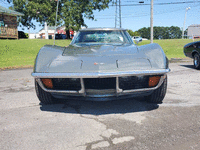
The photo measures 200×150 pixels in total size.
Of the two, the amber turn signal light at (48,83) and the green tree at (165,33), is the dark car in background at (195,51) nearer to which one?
the amber turn signal light at (48,83)

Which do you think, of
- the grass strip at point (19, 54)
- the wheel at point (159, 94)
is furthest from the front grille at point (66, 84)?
the grass strip at point (19, 54)

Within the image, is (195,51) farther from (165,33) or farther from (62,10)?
(165,33)

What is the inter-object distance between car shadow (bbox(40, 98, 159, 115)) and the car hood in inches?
26.9

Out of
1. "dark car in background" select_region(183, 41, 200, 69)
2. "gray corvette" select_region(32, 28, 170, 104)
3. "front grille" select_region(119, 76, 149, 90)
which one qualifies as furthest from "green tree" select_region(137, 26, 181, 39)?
"front grille" select_region(119, 76, 149, 90)

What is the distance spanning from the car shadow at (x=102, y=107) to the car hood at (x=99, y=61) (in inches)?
26.9

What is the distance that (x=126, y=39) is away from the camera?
4.00 metres

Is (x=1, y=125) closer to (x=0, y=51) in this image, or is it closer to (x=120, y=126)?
(x=120, y=126)

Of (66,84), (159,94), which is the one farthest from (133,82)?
(66,84)

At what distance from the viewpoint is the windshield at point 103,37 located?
3965 millimetres

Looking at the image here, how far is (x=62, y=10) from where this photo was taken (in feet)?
94.1

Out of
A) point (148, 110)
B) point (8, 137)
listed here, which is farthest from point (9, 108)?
point (148, 110)

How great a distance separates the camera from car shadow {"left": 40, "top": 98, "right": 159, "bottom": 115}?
2889 millimetres

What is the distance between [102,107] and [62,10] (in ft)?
91.6

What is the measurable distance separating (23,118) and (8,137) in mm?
548
